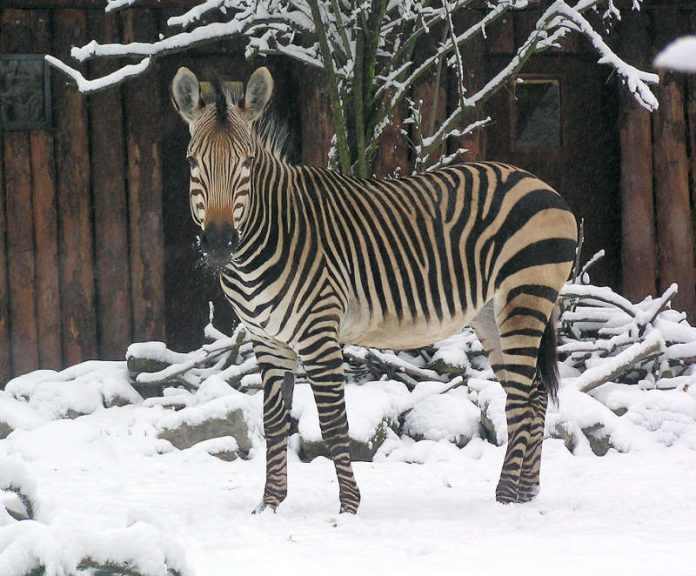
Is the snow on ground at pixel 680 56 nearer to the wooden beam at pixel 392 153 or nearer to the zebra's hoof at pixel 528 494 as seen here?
the wooden beam at pixel 392 153

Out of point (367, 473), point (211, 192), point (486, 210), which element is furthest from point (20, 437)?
point (486, 210)

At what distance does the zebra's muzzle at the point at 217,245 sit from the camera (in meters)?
4.88

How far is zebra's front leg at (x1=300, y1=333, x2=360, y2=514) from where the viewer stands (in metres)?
5.34

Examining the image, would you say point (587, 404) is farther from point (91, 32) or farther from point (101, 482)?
point (91, 32)

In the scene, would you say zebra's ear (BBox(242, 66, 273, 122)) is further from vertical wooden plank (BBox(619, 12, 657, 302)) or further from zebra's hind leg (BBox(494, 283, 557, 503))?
vertical wooden plank (BBox(619, 12, 657, 302))

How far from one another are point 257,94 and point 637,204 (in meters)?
4.77

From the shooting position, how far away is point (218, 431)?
23.1 feet

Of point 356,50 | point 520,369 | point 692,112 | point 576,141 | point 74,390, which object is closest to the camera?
point 520,369

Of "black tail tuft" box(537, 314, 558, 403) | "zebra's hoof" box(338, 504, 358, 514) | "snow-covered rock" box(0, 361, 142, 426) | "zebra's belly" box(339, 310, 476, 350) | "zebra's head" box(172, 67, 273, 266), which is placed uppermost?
"zebra's head" box(172, 67, 273, 266)

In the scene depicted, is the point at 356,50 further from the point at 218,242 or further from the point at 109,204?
the point at 218,242

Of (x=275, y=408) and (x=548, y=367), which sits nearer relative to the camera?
(x=275, y=408)

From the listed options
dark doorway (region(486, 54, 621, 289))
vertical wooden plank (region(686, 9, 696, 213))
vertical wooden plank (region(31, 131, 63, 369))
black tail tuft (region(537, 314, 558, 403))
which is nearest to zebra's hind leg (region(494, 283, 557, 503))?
black tail tuft (region(537, 314, 558, 403))

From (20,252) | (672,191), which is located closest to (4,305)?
(20,252)

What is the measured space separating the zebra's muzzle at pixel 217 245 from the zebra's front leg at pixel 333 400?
2.35 feet
